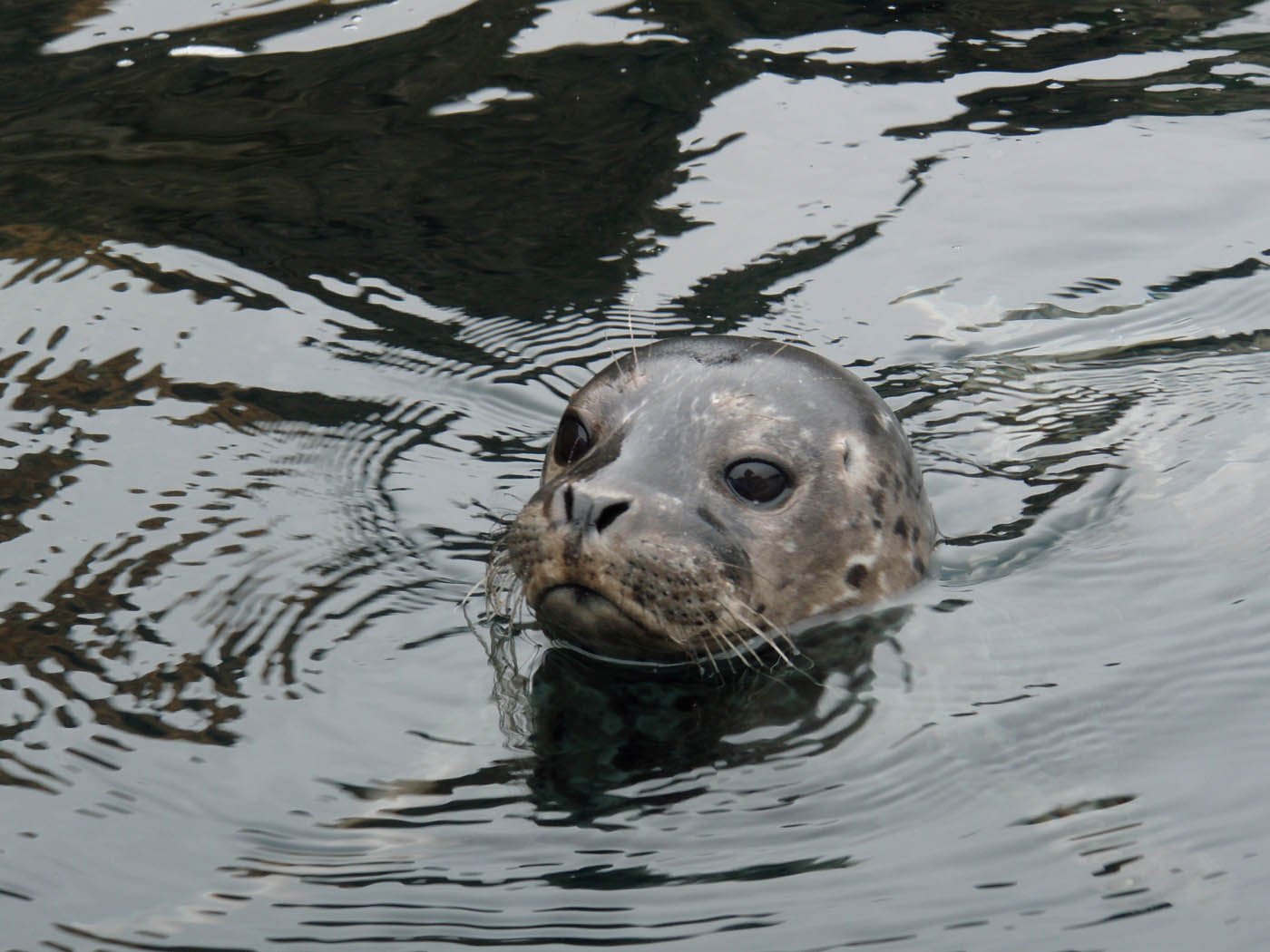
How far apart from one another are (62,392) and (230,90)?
2.68m

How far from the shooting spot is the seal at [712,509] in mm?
4176

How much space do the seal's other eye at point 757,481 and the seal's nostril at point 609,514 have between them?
0.43 m

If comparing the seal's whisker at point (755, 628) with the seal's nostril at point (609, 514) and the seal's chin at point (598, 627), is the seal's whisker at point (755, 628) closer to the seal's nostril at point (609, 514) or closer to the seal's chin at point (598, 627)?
the seal's chin at point (598, 627)

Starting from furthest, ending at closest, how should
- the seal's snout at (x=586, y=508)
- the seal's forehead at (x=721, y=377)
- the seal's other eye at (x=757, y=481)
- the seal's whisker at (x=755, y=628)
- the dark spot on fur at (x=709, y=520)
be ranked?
the seal's forehead at (x=721, y=377)
the seal's other eye at (x=757, y=481)
the dark spot on fur at (x=709, y=520)
the seal's whisker at (x=755, y=628)
the seal's snout at (x=586, y=508)

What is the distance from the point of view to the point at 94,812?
12.1 feet

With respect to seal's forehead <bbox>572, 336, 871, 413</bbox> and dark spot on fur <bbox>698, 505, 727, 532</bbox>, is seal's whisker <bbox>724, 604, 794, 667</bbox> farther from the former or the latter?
seal's forehead <bbox>572, 336, 871, 413</bbox>

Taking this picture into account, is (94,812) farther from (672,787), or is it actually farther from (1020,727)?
(1020,727)

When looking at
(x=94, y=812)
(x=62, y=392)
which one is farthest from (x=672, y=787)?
(x=62, y=392)

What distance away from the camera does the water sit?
357cm

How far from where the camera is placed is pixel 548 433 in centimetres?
595

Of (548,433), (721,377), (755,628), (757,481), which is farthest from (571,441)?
(548,433)

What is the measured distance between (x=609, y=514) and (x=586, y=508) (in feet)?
0.20

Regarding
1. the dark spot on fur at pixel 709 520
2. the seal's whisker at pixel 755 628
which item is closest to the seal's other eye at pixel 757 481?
the dark spot on fur at pixel 709 520

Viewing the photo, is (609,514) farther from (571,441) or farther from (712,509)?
(571,441)
